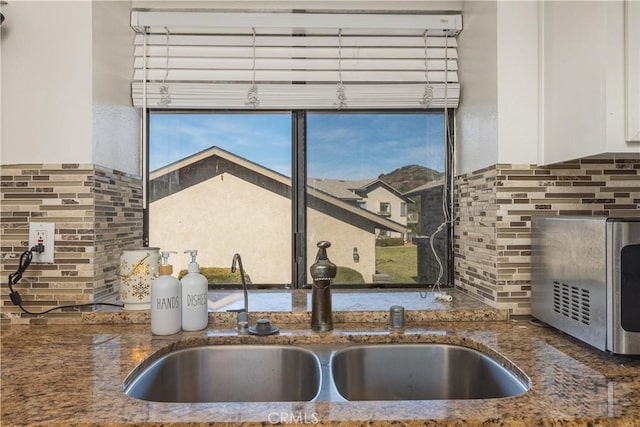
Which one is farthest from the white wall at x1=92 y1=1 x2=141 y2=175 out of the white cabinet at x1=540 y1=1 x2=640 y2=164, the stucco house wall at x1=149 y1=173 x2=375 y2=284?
the white cabinet at x1=540 y1=1 x2=640 y2=164

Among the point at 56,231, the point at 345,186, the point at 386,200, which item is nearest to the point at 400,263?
the point at 386,200

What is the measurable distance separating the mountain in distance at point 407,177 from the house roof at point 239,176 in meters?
0.17

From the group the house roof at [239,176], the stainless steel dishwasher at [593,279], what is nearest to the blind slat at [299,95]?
the house roof at [239,176]

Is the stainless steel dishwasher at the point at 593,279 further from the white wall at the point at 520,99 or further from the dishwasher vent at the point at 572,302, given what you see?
the white wall at the point at 520,99

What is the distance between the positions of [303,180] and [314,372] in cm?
90

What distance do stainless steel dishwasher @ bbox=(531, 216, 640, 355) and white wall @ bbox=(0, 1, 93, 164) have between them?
63.3 inches

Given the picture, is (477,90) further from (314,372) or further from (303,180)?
(314,372)

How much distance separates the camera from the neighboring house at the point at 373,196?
73.6 inches

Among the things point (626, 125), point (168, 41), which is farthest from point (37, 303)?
point (626, 125)

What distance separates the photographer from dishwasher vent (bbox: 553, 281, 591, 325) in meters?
1.12

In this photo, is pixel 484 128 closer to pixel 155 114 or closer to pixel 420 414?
pixel 420 414

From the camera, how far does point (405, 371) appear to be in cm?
131

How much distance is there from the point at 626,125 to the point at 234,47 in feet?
4.77

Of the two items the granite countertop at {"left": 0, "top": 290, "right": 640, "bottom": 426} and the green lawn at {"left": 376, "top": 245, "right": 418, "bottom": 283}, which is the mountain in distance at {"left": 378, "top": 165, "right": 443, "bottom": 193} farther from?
the granite countertop at {"left": 0, "top": 290, "right": 640, "bottom": 426}
